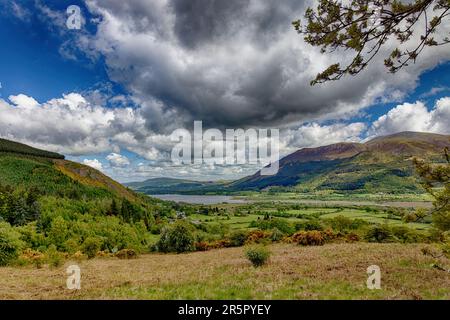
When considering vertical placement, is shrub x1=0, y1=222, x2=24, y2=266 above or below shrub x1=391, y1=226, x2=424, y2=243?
below

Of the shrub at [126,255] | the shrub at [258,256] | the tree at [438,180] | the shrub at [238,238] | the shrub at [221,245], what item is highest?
the tree at [438,180]

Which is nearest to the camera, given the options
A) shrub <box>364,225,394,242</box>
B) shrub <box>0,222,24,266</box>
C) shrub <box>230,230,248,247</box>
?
shrub <box>364,225,394,242</box>

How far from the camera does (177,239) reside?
149 feet

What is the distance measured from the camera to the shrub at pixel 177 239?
4463 centimetres

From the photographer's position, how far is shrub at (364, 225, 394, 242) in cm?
3284

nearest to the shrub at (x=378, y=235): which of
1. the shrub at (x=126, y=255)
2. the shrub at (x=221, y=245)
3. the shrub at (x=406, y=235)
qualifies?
the shrub at (x=406, y=235)

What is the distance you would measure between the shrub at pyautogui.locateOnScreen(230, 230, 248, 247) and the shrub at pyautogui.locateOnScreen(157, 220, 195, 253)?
20.1 feet

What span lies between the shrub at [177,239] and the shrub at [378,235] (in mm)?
24099

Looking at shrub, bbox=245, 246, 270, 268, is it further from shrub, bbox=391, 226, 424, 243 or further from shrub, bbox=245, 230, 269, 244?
shrub, bbox=391, 226, 424, 243

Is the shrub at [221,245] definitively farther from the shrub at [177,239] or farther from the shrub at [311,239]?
the shrub at [311,239]

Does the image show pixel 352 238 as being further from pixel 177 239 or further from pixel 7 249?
pixel 7 249

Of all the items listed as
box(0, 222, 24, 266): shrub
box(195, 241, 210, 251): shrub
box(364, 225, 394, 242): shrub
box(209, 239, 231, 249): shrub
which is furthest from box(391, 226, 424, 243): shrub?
box(0, 222, 24, 266): shrub
